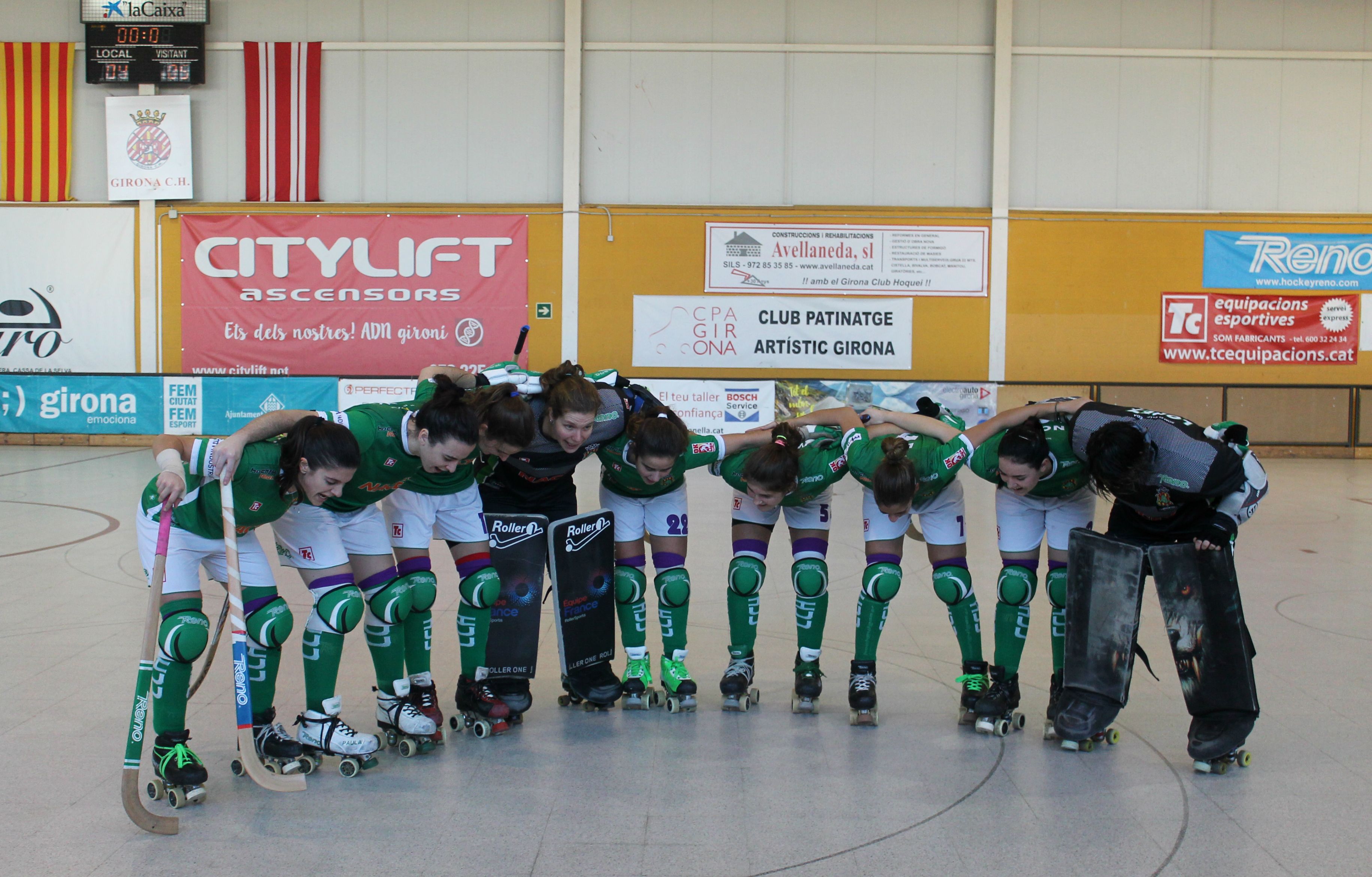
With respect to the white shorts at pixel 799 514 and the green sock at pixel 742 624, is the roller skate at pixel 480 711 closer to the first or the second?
the green sock at pixel 742 624

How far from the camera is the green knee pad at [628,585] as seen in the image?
3.70 meters

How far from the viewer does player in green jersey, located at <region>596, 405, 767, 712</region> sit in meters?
3.60

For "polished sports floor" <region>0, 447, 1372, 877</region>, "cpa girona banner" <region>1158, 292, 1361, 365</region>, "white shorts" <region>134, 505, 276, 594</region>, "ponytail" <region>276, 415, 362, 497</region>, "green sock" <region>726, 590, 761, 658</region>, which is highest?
"cpa girona banner" <region>1158, 292, 1361, 365</region>

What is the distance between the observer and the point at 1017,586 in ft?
11.4

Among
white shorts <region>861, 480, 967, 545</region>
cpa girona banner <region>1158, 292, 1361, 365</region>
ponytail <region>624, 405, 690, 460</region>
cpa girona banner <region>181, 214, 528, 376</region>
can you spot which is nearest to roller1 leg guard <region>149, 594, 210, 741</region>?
ponytail <region>624, 405, 690, 460</region>

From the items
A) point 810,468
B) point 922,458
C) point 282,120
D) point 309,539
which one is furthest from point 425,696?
point 282,120

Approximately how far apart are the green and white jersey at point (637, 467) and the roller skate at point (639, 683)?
568mm

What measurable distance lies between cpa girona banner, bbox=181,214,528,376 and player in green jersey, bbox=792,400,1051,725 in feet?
34.5

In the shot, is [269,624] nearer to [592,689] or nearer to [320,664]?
[320,664]

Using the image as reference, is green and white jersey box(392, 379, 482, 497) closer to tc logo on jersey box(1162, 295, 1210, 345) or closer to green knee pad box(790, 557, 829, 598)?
green knee pad box(790, 557, 829, 598)

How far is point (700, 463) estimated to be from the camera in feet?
11.9

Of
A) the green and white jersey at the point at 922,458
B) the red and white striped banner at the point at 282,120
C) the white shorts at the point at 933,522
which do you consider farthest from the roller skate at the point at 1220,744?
the red and white striped banner at the point at 282,120

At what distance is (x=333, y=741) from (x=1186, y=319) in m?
13.4

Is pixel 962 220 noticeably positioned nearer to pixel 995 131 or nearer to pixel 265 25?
pixel 995 131
